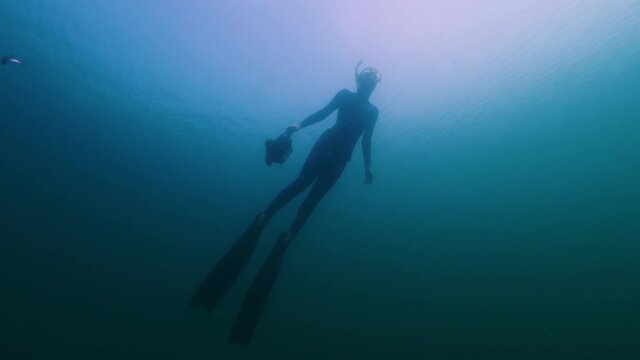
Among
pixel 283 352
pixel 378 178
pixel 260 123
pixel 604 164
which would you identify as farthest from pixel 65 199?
pixel 604 164

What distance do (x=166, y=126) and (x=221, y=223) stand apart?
42.3ft

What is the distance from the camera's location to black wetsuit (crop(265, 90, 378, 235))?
16.8 ft

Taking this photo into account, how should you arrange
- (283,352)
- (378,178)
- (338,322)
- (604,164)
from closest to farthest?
(283,352)
(338,322)
(378,178)
(604,164)

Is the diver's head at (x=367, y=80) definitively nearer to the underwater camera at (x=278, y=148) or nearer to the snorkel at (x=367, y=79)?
the snorkel at (x=367, y=79)

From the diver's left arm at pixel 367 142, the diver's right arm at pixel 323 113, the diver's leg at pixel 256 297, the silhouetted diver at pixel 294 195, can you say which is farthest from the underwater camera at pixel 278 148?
the diver's left arm at pixel 367 142

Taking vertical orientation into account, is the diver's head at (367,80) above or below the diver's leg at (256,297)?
above

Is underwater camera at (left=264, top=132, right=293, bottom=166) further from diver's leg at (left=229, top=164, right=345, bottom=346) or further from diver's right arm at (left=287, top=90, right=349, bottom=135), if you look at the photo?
diver's leg at (left=229, top=164, right=345, bottom=346)

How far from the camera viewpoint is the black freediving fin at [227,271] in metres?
4.79

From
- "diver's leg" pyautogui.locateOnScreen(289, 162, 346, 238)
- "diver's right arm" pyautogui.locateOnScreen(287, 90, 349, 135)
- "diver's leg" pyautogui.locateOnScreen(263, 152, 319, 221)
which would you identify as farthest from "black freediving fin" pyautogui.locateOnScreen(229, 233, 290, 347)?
"diver's right arm" pyautogui.locateOnScreen(287, 90, 349, 135)

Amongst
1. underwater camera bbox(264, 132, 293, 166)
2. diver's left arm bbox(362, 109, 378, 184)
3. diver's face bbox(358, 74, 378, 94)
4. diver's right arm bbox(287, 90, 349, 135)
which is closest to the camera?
underwater camera bbox(264, 132, 293, 166)

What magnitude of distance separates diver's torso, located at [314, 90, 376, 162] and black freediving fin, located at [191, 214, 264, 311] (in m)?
1.32

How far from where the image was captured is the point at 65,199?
2130 centimetres

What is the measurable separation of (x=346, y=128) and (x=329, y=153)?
0.44m

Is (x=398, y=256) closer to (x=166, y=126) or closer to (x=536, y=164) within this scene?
(x=536, y=164)
